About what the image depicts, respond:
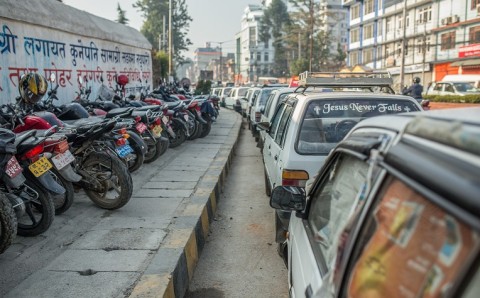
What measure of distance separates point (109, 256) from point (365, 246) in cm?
295

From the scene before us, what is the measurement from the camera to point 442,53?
118 feet

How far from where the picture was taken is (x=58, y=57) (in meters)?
11.0

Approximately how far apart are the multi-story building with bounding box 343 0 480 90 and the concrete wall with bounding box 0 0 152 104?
2126cm

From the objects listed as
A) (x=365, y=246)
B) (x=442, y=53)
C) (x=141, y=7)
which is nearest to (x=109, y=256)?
(x=365, y=246)

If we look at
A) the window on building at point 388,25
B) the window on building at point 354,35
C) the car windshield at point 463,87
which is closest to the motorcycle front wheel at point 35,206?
the car windshield at point 463,87

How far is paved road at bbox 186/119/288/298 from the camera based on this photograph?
385cm

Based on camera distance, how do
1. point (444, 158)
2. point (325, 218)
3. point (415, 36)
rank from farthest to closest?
point (415, 36)
point (325, 218)
point (444, 158)

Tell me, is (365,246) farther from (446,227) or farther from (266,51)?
(266,51)

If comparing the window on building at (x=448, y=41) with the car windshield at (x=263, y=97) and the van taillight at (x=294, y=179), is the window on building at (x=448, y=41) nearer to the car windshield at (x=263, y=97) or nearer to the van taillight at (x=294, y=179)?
the car windshield at (x=263, y=97)

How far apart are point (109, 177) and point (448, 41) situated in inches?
1420

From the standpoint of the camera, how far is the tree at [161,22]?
187 feet

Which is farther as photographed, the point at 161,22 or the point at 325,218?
the point at 161,22

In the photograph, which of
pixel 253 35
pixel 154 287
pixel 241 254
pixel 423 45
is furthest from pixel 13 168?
pixel 253 35

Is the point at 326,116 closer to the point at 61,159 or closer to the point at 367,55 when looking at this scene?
the point at 61,159
